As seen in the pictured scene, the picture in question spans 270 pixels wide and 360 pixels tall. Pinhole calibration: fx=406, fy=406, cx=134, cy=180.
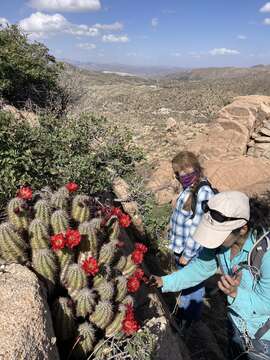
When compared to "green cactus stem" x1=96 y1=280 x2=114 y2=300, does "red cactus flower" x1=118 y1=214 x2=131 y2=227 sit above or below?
above

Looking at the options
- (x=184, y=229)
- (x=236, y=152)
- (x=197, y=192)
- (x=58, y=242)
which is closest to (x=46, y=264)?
(x=58, y=242)

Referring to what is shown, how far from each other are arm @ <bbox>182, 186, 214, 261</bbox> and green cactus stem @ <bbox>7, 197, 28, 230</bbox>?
5.94 ft

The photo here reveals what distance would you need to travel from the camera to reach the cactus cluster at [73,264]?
9.61 ft

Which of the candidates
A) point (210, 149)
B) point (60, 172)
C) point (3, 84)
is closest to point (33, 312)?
point (60, 172)

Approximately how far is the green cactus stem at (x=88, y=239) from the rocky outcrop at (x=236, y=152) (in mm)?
6587

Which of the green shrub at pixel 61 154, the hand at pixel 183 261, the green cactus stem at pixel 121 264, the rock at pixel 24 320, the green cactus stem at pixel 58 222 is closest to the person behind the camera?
the rock at pixel 24 320

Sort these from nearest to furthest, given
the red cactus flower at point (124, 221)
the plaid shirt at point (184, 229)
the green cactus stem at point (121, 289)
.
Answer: the green cactus stem at point (121, 289) → the red cactus flower at point (124, 221) → the plaid shirt at point (184, 229)

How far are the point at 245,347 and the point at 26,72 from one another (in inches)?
381

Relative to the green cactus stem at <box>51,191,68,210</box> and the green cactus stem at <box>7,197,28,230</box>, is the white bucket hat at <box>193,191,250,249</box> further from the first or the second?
the green cactus stem at <box>7,197,28,230</box>

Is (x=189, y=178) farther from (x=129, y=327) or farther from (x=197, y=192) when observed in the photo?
(x=129, y=327)

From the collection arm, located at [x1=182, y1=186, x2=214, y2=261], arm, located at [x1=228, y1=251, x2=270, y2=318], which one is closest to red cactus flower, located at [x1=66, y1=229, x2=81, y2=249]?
arm, located at [x1=228, y1=251, x2=270, y2=318]

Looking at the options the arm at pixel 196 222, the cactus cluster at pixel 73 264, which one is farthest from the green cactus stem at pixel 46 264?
the arm at pixel 196 222

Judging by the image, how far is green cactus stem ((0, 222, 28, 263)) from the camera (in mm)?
3027

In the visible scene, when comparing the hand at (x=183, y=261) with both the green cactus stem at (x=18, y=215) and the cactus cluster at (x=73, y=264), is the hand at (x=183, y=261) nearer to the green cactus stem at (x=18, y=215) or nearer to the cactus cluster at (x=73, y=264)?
the cactus cluster at (x=73, y=264)
